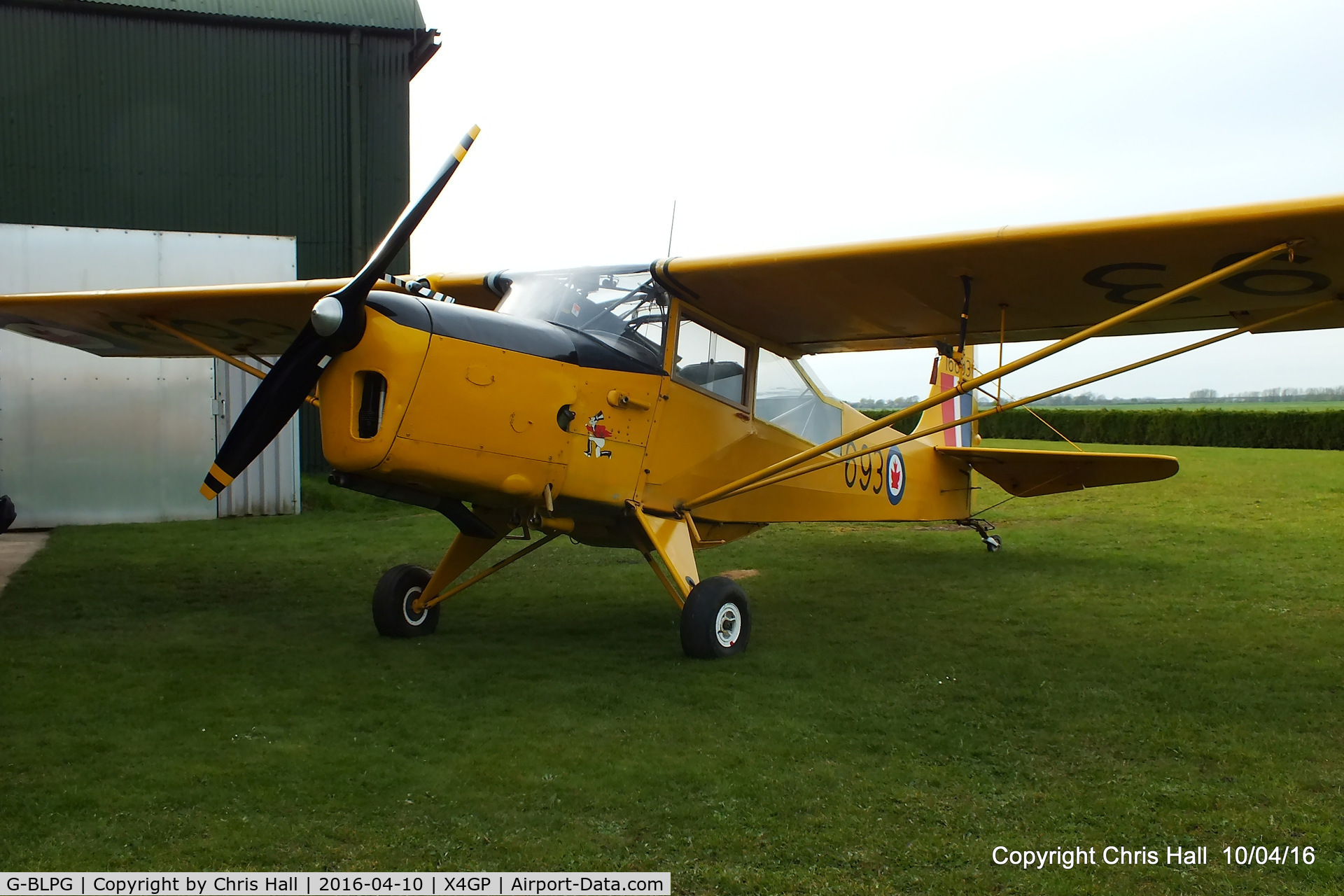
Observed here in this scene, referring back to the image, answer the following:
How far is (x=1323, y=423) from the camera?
27578mm

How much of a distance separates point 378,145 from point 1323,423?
25.2 m

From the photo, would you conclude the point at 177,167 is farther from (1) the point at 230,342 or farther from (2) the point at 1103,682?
(2) the point at 1103,682

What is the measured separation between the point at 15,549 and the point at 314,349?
8.56m

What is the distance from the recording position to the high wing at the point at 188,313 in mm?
8125

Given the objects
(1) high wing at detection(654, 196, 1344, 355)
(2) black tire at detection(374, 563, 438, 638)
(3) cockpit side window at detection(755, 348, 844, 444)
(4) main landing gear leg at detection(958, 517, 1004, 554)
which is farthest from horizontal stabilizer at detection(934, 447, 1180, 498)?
(2) black tire at detection(374, 563, 438, 638)

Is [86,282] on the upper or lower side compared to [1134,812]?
upper

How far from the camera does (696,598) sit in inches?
252

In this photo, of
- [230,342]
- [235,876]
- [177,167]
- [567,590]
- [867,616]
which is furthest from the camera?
[177,167]

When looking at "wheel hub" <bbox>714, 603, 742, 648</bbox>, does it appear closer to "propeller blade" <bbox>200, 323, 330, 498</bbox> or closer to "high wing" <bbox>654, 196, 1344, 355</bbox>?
"high wing" <bbox>654, 196, 1344, 355</bbox>

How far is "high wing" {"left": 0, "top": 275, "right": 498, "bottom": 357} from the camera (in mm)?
8125

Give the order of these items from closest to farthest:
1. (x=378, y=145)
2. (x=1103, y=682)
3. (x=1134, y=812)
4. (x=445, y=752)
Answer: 1. (x=1134, y=812)
2. (x=445, y=752)
3. (x=1103, y=682)
4. (x=378, y=145)

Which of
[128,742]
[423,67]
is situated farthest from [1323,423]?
[128,742]

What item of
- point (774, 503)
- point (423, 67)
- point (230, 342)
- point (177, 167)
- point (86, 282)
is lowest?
point (774, 503)

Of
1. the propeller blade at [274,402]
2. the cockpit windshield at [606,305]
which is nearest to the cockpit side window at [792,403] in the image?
the cockpit windshield at [606,305]
